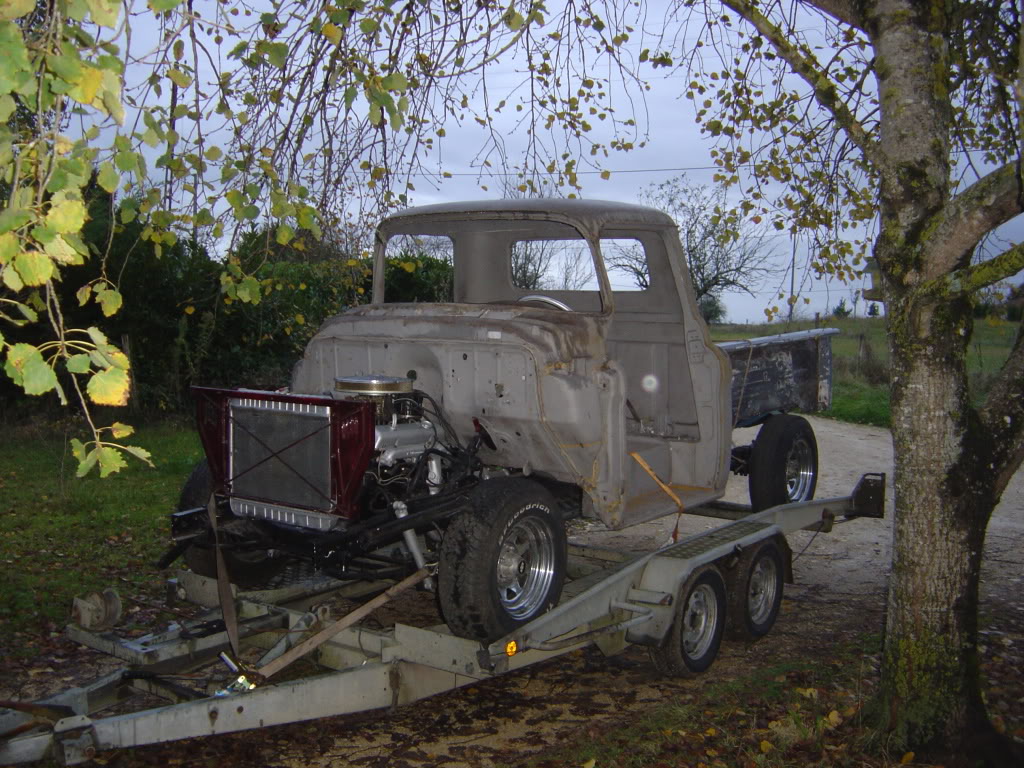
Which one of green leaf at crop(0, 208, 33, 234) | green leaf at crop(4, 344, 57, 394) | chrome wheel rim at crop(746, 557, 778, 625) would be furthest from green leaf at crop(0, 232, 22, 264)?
chrome wheel rim at crop(746, 557, 778, 625)

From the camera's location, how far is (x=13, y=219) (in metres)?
2.63

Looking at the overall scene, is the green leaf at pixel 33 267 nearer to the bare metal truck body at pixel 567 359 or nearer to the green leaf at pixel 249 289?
the green leaf at pixel 249 289

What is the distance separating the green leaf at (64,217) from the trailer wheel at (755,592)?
14.4ft

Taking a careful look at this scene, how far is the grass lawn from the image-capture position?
685 centimetres

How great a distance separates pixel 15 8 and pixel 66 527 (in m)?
7.04

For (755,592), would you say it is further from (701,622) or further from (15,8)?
(15,8)

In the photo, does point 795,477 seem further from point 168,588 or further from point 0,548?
point 0,548

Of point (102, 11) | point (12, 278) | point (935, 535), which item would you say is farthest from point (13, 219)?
point (935, 535)

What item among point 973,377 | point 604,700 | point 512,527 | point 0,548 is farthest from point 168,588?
point 973,377

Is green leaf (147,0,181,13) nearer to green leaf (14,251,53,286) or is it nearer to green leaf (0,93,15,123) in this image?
green leaf (0,93,15,123)

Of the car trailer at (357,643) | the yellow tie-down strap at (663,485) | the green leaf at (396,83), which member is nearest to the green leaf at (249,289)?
the green leaf at (396,83)

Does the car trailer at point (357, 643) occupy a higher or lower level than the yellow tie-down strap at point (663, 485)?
lower

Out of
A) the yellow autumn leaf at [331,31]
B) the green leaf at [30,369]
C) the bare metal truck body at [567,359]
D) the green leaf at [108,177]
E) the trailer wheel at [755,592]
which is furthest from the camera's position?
the trailer wheel at [755,592]

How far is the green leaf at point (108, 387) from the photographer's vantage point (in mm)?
2662
